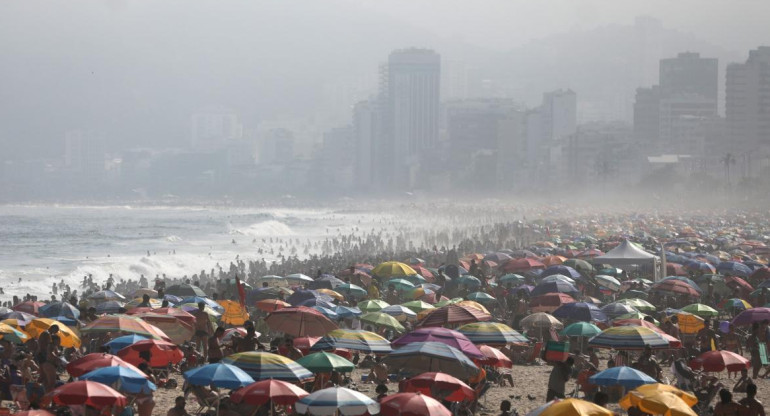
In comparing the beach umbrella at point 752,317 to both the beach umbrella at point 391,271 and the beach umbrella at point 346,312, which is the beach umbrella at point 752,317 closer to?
the beach umbrella at point 346,312

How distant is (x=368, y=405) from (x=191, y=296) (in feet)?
38.8

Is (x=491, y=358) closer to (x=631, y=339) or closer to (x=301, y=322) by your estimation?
(x=631, y=339)

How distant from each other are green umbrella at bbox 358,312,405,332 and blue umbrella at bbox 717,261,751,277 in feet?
39.6

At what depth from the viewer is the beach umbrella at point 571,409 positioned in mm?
10711

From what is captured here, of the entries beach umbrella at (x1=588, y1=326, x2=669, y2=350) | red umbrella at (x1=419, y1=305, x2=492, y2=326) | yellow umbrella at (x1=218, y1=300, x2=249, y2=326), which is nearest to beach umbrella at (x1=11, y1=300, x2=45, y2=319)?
yellow umbrella at (x1=218, y1=300, x2=249, y2=326)

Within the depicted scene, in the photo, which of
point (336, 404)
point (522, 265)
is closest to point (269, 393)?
point (336, 404)

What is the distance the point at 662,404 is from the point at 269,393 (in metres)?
3.79

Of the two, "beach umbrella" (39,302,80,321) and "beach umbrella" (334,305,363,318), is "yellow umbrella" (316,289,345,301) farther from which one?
"beach umbrella" (39,302,80,321)

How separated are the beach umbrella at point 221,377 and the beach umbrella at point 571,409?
3.21 m

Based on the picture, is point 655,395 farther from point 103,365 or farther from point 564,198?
point 564,198

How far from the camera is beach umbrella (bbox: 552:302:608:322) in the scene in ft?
64.2

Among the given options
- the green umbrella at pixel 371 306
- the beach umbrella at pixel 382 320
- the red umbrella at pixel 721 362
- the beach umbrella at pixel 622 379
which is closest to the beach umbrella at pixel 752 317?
the red umbrella at pixel 721 362

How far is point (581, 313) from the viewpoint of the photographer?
19.7 m

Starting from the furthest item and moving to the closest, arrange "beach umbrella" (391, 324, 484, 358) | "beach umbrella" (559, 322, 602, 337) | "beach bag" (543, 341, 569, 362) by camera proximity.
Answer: "beach umbrella" (559, 322, 602, 337), "beach bag" (543, 341, 569, 362), "beach umbrella" (391, 324, 484, 358)
